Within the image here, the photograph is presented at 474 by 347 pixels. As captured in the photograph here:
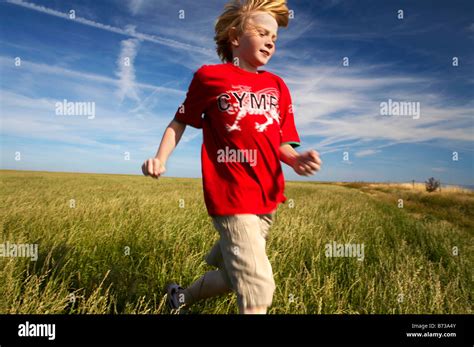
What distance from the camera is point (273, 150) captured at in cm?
185

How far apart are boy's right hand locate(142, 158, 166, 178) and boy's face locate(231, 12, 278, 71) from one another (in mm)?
829

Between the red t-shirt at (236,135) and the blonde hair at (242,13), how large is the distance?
0.33 m

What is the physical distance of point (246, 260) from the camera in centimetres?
164

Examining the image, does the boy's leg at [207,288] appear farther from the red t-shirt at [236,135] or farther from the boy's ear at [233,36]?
the boy's ear at [233,36]

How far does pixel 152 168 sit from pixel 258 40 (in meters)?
0.98

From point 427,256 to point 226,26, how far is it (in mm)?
3472

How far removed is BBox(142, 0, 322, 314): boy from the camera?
1660 mm

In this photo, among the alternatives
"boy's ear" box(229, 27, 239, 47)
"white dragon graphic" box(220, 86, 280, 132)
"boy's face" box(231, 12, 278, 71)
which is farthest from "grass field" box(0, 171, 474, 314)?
"boy's ear" box(229, 27, 239, 47)

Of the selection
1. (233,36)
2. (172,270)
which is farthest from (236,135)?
(172,270)

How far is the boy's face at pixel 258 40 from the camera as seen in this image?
1.94 metres

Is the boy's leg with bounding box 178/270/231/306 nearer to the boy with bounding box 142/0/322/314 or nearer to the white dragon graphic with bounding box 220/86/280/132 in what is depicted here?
the boy with bounding box 142/0/322/314

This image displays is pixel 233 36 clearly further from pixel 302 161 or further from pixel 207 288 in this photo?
pixel 207 288

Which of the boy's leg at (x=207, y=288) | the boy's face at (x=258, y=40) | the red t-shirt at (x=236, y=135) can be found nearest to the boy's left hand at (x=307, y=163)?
the red t-shirt at (x=236, y=135)
